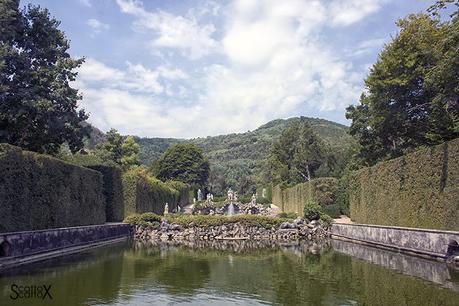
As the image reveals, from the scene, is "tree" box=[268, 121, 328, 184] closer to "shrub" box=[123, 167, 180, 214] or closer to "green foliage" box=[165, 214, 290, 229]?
"shrub" box=[123, 167, 180, 214]

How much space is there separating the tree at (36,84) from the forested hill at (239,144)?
101 m

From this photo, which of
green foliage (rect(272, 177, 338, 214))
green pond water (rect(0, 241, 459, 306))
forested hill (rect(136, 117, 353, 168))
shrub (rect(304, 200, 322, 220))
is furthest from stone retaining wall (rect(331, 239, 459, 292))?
forested hill (rect(136, 117, 353, 168))

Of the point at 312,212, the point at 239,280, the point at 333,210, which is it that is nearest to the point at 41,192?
the point at 239,280

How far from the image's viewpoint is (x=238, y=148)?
511ft

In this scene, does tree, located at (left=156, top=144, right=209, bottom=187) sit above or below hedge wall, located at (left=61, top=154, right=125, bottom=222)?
above

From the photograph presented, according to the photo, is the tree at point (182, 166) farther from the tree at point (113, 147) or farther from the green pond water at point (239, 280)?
the green pond water at point (239, 280)

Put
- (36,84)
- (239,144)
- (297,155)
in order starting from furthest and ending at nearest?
(239,144), (297,155), (36,84)

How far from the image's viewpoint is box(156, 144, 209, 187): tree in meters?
88.5

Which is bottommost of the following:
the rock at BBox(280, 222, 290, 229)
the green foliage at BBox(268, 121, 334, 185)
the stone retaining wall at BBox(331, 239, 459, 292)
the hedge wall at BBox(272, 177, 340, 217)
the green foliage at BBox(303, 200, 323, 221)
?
the stone retaining wall at BBox(331, 239, 459, 292)

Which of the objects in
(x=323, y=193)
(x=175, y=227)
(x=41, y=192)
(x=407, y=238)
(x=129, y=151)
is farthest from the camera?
(x=129, y=151)

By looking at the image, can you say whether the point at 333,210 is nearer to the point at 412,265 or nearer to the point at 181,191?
the point at 412,265

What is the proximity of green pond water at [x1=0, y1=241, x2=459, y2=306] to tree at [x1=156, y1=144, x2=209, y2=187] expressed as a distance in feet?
235

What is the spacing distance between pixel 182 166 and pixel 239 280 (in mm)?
77883

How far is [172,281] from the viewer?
1147 cm
